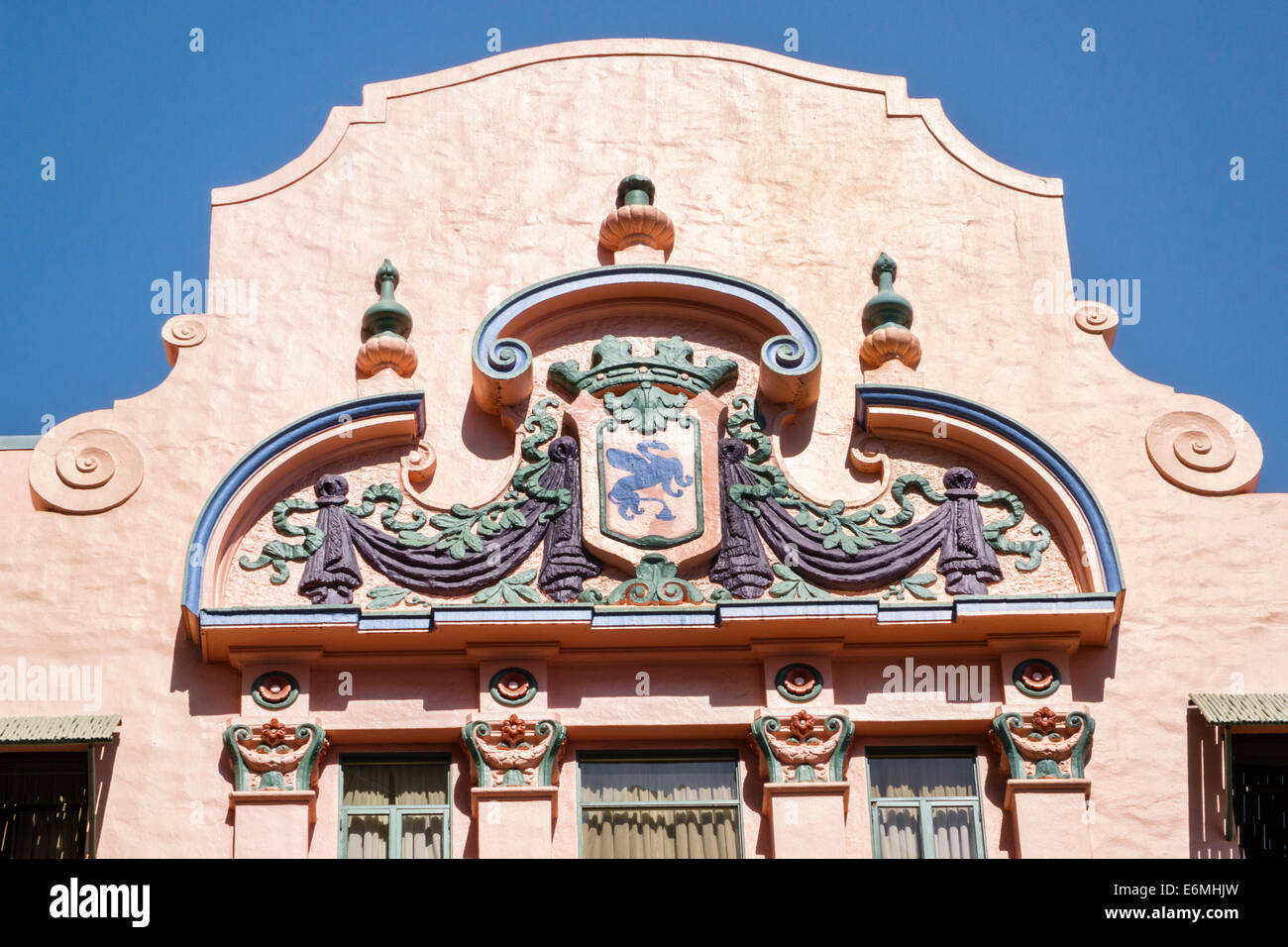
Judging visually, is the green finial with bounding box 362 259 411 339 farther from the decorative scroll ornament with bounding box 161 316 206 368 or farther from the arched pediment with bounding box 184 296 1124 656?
the decorative scroll ornament with bounding box 161 316 206 368

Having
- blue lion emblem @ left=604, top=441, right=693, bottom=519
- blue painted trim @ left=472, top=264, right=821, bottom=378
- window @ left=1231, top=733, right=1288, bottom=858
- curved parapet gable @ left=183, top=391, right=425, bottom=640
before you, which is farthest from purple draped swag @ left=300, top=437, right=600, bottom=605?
window @ left=1231, top=733, right=1288, bottom=858

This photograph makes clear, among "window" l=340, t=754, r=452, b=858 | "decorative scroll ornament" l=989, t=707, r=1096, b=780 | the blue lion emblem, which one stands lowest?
"window" l=340, t=754, r=452, b=858

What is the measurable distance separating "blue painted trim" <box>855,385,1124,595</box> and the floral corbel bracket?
6.75ft

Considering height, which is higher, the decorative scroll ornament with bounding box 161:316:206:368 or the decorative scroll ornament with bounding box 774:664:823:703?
the decorative scroll ornament with bounding box 161:316:206:368

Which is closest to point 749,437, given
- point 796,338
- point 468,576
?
point 796,338

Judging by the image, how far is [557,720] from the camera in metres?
15.6

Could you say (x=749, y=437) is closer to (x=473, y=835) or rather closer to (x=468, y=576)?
(x=468, y=576)

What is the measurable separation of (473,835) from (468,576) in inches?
69.4

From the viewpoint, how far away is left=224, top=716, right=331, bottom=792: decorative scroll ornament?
605 inches

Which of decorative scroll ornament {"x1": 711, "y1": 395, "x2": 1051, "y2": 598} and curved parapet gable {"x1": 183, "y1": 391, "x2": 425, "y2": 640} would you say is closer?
curved parapet gable {"x1": 183, "y1": 391, "x2": 425, "y2": 640}

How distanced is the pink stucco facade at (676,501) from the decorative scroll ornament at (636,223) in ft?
0.12

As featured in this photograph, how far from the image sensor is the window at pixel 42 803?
15.4 meters

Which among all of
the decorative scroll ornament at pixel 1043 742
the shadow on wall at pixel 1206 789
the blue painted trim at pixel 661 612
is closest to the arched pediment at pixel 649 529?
the blue painted trim at pixel 661 612

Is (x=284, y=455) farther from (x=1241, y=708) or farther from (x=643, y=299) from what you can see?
(x=1241, y=708)
